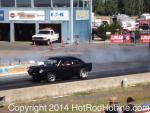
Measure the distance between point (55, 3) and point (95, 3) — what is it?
75.1 m

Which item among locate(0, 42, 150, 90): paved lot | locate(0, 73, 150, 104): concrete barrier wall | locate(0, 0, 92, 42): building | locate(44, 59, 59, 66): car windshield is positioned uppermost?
locate(0, 0, 92, 42): building

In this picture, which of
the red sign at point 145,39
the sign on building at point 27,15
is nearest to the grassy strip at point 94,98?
the red sign at point 145,39

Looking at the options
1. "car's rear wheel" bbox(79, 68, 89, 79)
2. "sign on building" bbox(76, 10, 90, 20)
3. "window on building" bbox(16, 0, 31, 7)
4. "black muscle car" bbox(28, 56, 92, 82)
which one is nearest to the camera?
"black muscle car" bbox(28, 56, 92, 82)

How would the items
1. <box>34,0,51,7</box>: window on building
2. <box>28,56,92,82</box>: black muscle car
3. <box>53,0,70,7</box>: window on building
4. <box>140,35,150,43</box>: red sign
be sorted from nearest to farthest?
<box>28,56,92,82</box>: black muscle car < <box>140,35,150,43</box>: red sign < <box>53,0,70,7</box>: window on building < <box>34,0,51,7</box>: window on building

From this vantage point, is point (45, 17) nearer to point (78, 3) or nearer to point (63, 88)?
point (78, 3)

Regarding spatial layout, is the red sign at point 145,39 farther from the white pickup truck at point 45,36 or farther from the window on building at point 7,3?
the window on building at point 7,3

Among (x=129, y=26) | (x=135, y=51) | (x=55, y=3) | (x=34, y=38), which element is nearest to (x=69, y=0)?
(x=55, y=3)

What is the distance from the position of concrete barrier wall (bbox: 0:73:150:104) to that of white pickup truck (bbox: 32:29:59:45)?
91.4 feet

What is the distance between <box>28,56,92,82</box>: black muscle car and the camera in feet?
102

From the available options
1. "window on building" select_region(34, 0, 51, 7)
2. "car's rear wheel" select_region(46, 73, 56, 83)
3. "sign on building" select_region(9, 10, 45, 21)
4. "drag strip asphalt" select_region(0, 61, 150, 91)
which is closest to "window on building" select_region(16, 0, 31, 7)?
"window on building" select_region(34, 0, 51, 7)

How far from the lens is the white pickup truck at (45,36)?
59281 mm

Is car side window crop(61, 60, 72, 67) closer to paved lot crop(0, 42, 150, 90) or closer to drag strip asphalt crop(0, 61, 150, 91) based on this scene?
drag strip asphalt crop(0, 61, 150, 91)

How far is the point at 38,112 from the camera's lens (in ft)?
72.5

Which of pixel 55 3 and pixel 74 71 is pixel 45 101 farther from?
pixel 55 3
